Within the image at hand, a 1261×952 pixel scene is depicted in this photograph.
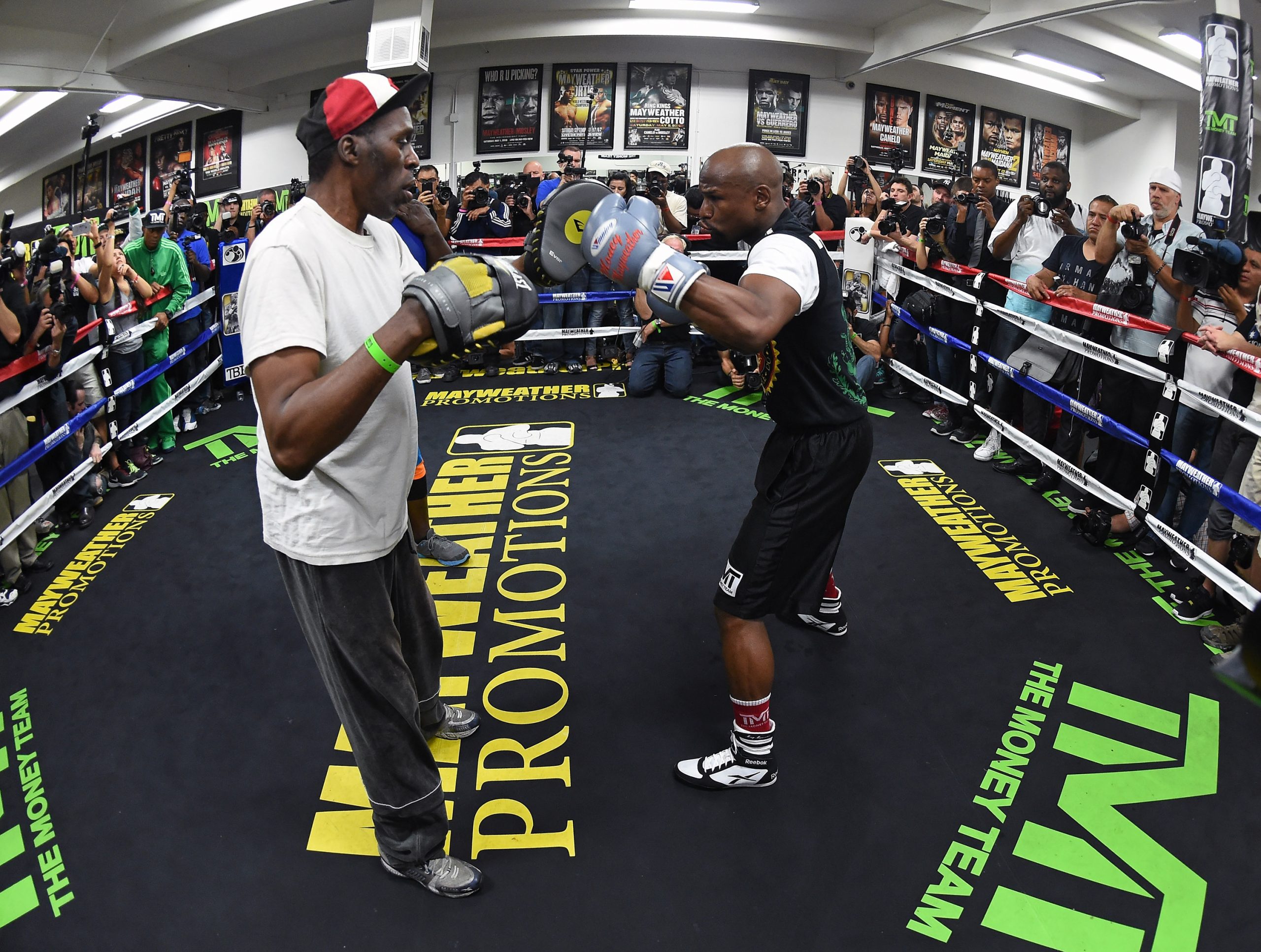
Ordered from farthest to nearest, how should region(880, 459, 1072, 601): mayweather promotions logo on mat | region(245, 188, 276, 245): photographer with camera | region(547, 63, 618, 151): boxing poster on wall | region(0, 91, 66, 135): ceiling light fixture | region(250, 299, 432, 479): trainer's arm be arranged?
1. region(0, 91, 66, 135): ceiling light fixture
2. region(547, 63, 618, 151): boxing poster on wall
3. region(245, 188, 276, 245): photographer with camera
4. region(880, 459, 1072, 601): mayweather promotions logo on mat
5. region(250, 299, 432, 479): trainer's arm

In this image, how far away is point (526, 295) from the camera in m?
1.44

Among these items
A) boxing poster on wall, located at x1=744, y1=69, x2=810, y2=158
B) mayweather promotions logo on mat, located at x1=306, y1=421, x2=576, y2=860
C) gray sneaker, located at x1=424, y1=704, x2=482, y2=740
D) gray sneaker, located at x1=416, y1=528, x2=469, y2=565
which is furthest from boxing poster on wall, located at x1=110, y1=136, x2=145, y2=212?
gray sneaker, located at x1=424, y1=704, x2=482, y2=740

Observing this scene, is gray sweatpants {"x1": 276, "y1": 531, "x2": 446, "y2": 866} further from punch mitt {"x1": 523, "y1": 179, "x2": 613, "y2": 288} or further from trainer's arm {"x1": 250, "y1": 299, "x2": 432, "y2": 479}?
punch mitt {"x1": 523, "y1": 179, "x2": 613, "y2": 288}

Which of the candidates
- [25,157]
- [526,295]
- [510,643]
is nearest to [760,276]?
[526,295]

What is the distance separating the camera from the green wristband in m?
1.28

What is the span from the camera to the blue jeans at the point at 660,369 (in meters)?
5.93

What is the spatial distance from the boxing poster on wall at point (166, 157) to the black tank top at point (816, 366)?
564 inches

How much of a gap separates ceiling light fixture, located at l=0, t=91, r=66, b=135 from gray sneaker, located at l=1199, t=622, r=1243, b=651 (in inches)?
591

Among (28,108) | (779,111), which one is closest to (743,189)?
(779,111)

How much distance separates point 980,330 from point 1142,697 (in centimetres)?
285

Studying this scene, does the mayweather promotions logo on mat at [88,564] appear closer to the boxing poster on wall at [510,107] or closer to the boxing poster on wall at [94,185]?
the boxing poster on wall at [510,107]

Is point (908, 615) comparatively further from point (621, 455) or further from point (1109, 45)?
point (1109, 45)

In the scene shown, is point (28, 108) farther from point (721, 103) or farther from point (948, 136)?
point (948, 136)

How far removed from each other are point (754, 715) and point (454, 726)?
929mm
